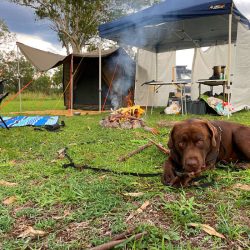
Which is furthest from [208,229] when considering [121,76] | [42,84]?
[42,84]

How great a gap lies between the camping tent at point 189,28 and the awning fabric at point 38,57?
227 centimetres

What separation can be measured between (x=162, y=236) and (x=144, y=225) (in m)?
0.13

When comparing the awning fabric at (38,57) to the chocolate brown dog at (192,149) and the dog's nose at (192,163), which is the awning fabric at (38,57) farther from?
the dog's nose at (192,163)

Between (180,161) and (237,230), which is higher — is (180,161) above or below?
above

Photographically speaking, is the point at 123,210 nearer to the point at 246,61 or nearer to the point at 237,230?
the point at 237,230

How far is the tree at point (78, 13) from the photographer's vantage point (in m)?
21.8

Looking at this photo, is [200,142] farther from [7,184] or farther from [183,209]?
[7,184]

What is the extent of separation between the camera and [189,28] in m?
10.4

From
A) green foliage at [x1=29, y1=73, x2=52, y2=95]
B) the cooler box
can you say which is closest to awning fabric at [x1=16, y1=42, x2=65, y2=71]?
the cooler box

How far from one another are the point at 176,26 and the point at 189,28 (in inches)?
21.7

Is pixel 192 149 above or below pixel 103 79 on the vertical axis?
below

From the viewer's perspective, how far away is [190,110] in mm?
8438

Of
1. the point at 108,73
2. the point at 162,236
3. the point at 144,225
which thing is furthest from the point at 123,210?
the point at 108,73

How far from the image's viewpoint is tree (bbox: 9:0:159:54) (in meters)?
21.8
